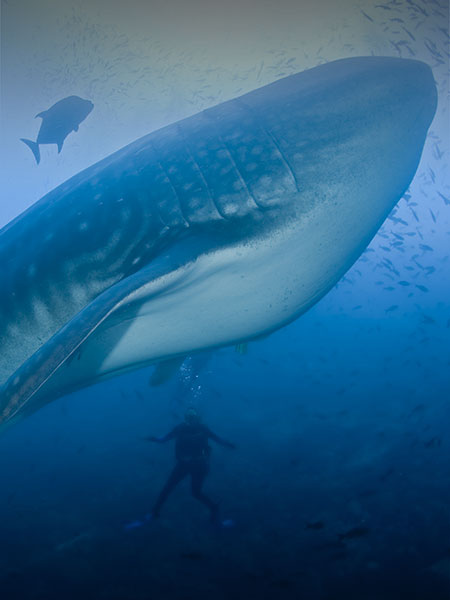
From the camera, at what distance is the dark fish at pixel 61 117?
753 cm

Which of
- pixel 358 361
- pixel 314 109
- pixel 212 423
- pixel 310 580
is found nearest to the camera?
pixel 314 109

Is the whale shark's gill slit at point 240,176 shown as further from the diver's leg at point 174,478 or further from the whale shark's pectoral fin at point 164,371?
the diver's leg at point 174,478

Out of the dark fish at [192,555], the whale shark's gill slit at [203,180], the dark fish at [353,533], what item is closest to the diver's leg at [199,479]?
the dark fish at [192,555]

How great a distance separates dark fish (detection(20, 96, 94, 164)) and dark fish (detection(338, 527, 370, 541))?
941 centimetres

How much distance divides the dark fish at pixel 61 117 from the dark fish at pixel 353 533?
9.41 m

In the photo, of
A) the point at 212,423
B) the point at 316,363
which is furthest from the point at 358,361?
the point at 212,423

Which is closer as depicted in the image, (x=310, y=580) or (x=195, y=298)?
(x=195, y=298)

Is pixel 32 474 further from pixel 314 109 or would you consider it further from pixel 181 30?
pixel 181 30

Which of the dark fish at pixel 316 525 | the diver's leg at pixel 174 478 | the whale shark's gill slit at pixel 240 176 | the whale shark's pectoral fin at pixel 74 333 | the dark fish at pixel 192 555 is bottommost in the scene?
the dark fish at pixel 316 525

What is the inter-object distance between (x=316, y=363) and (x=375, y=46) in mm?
16281

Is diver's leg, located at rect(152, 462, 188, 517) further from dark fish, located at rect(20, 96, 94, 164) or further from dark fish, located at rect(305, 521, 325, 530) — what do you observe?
dark fish, located at rect(20, 96, 94, 164)

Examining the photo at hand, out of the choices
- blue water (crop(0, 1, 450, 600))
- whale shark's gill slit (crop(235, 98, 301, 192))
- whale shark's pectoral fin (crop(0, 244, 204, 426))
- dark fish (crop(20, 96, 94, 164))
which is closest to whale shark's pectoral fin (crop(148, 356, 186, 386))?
blue water (crop(0, 1, 450, 600))

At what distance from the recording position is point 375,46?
1645cm

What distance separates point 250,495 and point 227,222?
5.37m
